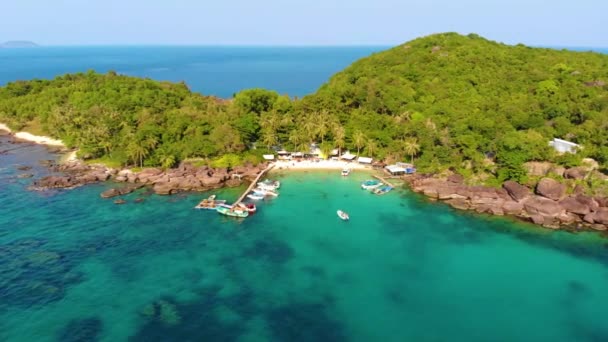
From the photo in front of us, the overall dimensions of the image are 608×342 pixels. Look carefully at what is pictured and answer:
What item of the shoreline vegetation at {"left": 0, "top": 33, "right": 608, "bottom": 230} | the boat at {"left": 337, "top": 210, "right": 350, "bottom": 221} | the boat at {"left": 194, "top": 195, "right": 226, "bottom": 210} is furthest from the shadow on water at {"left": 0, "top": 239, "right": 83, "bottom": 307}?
the boat at {"left": 337, "top": 210, "right": 350, "bottom": 221}

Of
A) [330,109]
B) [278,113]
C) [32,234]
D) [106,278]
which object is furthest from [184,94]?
[106,278]

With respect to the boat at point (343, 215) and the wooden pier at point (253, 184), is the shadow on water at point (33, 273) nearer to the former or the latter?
the wooden pier at point (253, 184)

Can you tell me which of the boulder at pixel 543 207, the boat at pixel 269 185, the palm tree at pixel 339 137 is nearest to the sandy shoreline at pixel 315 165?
the palm tree at pixel 339 137

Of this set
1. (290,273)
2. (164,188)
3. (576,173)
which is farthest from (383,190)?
(164,188)

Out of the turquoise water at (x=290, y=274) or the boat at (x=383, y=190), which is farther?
the boat at (x=383, y=190)

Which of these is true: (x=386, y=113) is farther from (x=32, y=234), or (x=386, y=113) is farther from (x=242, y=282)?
(x=32, y=234)

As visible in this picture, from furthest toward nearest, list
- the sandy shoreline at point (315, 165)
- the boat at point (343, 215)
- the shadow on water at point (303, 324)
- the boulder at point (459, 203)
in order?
the sandy shoreline at point (315, 165)
the boulder at point (459, 203)
the boat at point (343, 215)
the shadow on water at point (303, 324)

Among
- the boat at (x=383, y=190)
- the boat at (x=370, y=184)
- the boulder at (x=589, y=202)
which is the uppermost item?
the boulder at (x=589, y=202)

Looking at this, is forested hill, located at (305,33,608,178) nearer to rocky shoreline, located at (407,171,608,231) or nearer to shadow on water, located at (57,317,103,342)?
rocky shoreline, located at (407,171,608,231)
